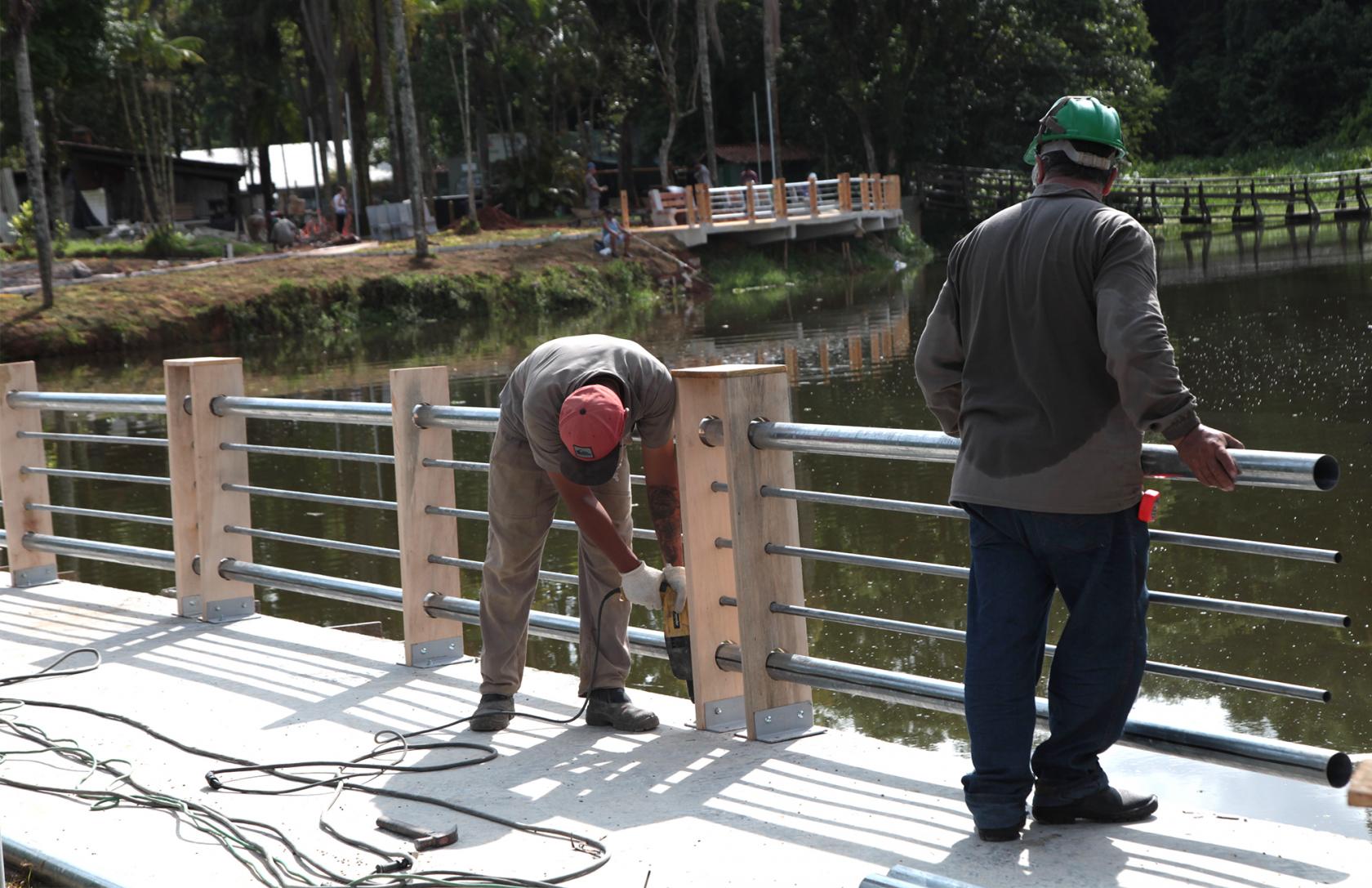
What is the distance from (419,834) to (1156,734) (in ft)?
6.48

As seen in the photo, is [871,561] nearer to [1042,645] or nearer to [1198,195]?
[1042,645]

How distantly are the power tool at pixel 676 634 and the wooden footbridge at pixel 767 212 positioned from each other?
34.3m

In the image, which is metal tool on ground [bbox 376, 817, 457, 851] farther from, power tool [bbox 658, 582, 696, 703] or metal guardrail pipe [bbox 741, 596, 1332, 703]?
metal guardrail pipe [bbox 741, 596, 1332, 703]

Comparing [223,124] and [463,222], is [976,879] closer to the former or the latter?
[463,222]

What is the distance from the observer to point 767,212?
4247 cm

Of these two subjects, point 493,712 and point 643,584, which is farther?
point 493,712

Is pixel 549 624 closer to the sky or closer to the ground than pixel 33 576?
closer to the sky

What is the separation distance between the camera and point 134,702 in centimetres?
570

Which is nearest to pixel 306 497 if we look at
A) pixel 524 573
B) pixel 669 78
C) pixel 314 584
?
pixel 314 584

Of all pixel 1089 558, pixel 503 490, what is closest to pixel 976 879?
pixel 1089 558

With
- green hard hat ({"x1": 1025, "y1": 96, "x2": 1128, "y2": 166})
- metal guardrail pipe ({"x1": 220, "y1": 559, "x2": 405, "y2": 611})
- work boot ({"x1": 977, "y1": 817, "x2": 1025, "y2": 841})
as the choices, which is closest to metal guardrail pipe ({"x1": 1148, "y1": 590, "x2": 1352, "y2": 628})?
work boot ({"x1": 977, "y1": 817, "x2": 1025, "y2": 841})

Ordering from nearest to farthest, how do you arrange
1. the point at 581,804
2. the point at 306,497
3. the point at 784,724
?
the point at 581,804 → the point at 784,724 → the point at 306,497

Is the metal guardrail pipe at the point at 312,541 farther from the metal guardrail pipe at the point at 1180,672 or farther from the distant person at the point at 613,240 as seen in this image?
the distant person at the point at 613,240

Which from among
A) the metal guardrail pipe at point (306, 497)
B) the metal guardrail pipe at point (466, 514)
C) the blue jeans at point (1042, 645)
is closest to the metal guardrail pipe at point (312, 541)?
the metal guardrail pipe at point (306, 497)
